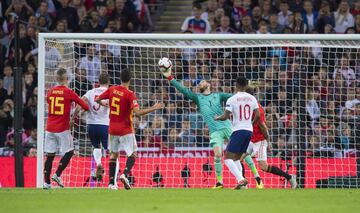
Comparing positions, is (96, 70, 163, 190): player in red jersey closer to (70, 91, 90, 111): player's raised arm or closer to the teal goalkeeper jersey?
(70, 91, 90, 111): player's raised arm

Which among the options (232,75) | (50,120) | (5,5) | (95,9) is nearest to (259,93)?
(232,75)

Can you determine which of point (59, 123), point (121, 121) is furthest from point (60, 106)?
point (121, 121)

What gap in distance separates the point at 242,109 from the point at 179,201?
12.4 feet

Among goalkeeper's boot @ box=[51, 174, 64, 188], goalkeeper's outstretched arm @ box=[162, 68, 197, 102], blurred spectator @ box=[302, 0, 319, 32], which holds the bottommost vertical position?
goalkeeper's boot @ box=[51, 174, 64, 188]

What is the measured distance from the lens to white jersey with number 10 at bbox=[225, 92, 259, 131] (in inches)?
755

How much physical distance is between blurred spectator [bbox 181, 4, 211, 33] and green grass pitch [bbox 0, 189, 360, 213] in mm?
9655

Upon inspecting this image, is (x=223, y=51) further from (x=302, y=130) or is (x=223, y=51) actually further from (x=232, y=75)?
(x=302, y=130)

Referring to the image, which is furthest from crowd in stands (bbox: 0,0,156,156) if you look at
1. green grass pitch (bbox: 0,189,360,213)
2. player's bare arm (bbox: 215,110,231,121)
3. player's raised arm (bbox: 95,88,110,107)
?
green grass pitch (bbox: 0,189,360,213)

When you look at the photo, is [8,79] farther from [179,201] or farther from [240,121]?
[179,201]

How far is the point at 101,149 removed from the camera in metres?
22.3

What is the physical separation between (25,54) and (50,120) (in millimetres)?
7585

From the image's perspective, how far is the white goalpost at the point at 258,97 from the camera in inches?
878

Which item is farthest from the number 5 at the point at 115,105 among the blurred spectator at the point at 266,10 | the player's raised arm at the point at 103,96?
the blurred spectator at the point at 266,10

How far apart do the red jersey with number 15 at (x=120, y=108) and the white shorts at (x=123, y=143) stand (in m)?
0.09
